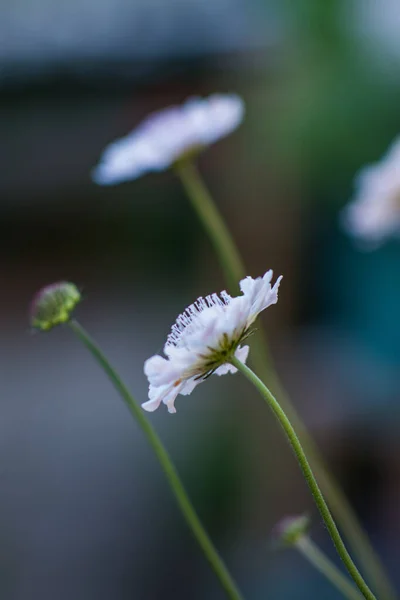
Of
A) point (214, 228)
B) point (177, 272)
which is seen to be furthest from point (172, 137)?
point (177, 272)

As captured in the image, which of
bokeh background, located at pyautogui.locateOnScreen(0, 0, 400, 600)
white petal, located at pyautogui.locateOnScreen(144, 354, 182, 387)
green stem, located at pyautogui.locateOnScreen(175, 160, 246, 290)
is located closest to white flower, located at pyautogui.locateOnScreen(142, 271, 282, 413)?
white petal, located at pyautogui.locateOnScreen(144, 354, 182, 387)

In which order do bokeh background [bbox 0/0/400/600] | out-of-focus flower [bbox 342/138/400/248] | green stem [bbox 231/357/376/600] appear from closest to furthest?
green stem [bbox 231/357/376/600]
out-of-focus flower [bbox 342/138/400/248]
bokeh background [bbox 0/0/400/600]

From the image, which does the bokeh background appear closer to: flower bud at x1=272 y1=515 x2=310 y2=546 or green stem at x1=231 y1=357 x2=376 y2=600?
flower bud at x1=272 y1=515 x2=310 y2=546

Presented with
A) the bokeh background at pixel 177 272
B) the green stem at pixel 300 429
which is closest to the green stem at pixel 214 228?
the green stem at pixel 300 429

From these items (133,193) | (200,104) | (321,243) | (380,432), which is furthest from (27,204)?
(200,104)

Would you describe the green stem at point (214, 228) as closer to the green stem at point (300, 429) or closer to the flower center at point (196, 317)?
the green stem at point (300, 429)

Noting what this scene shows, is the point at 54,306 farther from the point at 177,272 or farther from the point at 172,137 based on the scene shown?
the point at 177,272
